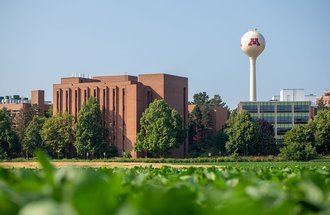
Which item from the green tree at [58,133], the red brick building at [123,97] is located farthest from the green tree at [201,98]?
the green tree at [58,133]

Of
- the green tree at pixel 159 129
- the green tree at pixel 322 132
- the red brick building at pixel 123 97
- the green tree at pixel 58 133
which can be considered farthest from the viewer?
the green tree at pixel 322 132

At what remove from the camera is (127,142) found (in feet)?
247

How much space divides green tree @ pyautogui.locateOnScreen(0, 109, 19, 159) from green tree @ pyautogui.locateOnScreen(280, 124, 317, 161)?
1423 inches

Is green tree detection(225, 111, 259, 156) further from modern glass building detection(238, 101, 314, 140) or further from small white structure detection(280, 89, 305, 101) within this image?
small white structure detection(280, 89, 305, 101)

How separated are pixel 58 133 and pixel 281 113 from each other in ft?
113

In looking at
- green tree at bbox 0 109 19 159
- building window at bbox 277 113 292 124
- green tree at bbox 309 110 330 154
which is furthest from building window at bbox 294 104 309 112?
green tree at bbox 0 109 19 159

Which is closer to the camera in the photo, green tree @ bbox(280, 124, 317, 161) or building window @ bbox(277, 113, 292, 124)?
green tree @ bbox(280, 124, 317, 161)

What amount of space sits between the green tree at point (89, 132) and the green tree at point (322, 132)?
1123 inches

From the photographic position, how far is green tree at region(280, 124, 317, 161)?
7094 cm

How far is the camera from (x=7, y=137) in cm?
7812

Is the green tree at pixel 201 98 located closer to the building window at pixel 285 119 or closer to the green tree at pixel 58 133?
the building window at pixel 285 119

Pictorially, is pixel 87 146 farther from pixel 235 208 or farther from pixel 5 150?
pixel 235 208

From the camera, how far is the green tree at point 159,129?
71.5 meters

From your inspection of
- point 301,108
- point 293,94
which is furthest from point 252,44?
point 293,94
